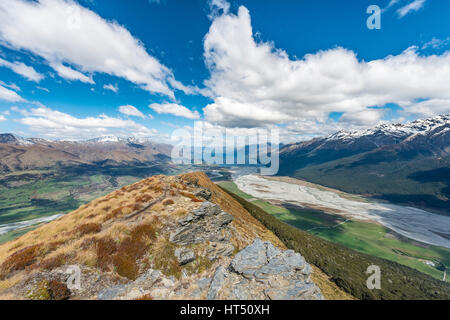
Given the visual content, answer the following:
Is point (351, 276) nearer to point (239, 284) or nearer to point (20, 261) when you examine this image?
point (239, 284)

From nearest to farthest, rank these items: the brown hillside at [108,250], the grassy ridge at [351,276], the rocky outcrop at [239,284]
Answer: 1. the brown hillside at [108,250]
2. the rocky outcrop at [239,284]
3. the grassy ridge at [351,276]

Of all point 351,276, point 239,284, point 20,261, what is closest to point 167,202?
point 20,261

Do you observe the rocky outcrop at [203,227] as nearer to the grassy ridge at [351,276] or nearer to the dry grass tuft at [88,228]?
the dry grass tuft at [88,228]

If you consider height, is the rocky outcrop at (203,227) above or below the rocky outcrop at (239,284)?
above

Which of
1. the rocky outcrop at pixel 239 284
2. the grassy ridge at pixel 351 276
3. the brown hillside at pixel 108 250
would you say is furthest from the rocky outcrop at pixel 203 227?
the grassy ridge at pixel 351 276

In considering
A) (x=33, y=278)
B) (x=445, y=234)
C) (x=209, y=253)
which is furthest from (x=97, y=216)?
(x=445, y=234)

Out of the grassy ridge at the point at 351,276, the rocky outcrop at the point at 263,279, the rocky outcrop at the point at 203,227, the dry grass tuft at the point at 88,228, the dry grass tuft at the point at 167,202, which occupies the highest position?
the dry grass tuft at the point at 167,202

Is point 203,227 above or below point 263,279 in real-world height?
above

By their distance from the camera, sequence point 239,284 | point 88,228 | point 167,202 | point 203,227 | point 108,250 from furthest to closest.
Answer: point 167,202
point 203,227
point 88,228
point 108,250
point 239,284

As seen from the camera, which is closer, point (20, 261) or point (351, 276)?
point (20, 261)

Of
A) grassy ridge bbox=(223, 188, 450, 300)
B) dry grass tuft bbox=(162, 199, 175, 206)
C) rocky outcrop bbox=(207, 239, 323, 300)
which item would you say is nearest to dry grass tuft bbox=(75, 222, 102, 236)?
dry grass tuft bbox=(162, 199, 175, 206)

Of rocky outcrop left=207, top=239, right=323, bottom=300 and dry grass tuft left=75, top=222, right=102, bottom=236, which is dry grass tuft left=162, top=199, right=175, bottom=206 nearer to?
dry grass tuft left=75, top=222, right=102, bottom=236
